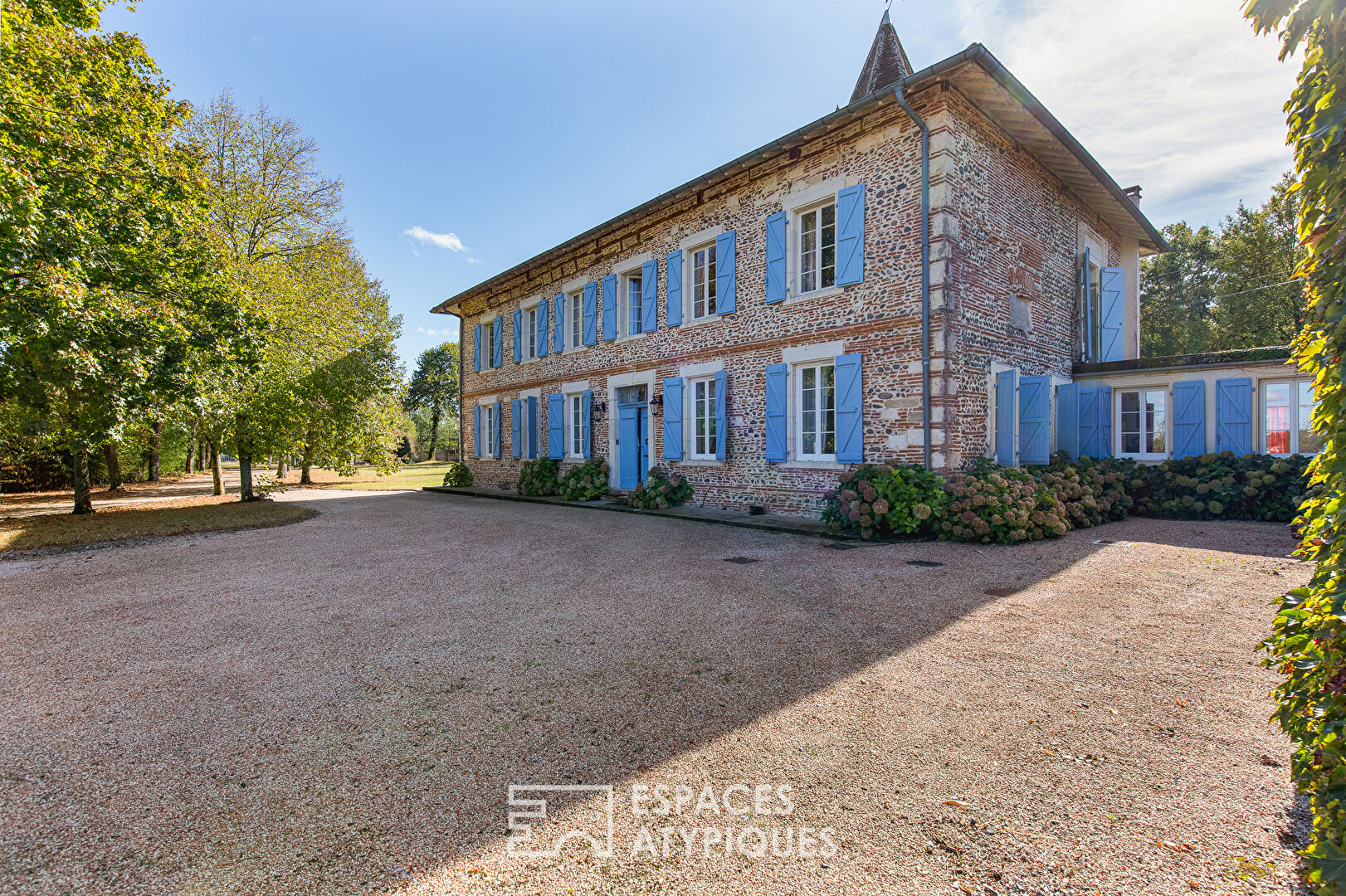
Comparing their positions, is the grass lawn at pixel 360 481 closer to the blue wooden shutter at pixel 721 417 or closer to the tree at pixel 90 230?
the tree at pixel 90 230

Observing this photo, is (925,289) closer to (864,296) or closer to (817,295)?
(864,296)

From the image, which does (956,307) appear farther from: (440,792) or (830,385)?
(440,792)

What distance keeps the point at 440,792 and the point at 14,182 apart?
8621 mm

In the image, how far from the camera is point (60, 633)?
169 inches

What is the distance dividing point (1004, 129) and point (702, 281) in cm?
539

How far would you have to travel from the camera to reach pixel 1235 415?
912 centimetres

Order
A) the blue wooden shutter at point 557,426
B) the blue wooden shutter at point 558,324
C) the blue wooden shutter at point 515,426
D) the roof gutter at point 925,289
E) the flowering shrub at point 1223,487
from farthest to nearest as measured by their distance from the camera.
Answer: the blue wooden shutter at point 515,426
the blue wooden shutter at point 558,324
the blue wooden shutter at point 557,426
the flowering shrub at point 1223,487
the roof gutter at point 925,289

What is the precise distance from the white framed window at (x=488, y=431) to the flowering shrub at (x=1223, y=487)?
14.8 metres

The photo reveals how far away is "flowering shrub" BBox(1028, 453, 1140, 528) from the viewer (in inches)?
315

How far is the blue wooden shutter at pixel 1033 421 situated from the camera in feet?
29.6

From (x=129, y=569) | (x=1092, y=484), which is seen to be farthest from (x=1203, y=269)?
(x=129, y=569)

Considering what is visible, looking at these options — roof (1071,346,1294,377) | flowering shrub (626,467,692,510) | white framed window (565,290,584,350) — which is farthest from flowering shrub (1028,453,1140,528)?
white framed window (565,290,584,350)

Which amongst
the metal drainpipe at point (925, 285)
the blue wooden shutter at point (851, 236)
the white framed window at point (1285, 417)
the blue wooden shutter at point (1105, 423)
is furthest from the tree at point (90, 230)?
the white framed window at point (1285, 417)

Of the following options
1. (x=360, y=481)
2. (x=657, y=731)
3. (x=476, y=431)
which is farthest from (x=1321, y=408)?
(x=360, y=481)
